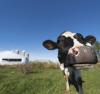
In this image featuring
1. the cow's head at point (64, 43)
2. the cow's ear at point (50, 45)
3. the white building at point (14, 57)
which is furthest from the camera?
the white building at point (14, 57)

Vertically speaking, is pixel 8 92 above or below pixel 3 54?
below

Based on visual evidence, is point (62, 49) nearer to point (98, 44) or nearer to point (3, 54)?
point (3, 54)

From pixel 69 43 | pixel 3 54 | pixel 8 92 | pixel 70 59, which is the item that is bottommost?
pixel 8 92

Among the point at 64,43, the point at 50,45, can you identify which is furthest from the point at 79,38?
the point at 50,45

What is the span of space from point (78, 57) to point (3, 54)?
5948 cm

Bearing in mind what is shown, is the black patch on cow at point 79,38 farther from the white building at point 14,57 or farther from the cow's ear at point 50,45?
the white building at point 14,57

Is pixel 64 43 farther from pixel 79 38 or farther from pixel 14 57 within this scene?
pixel 14 57

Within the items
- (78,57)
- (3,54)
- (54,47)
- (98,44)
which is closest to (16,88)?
(54,47)

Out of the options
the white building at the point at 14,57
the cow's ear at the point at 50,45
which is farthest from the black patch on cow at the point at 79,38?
the white building at the point at 14,57

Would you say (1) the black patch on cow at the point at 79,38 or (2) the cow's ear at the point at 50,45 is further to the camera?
(2) the cow's ear at the point at 50,45

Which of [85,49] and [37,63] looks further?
[37,63]

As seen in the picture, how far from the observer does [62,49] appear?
20.9 ft

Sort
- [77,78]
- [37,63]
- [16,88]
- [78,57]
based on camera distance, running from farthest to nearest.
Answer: [37,63], [16,88], [77,78], [78,57]

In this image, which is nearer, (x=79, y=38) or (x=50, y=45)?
(x=79, y=38)
